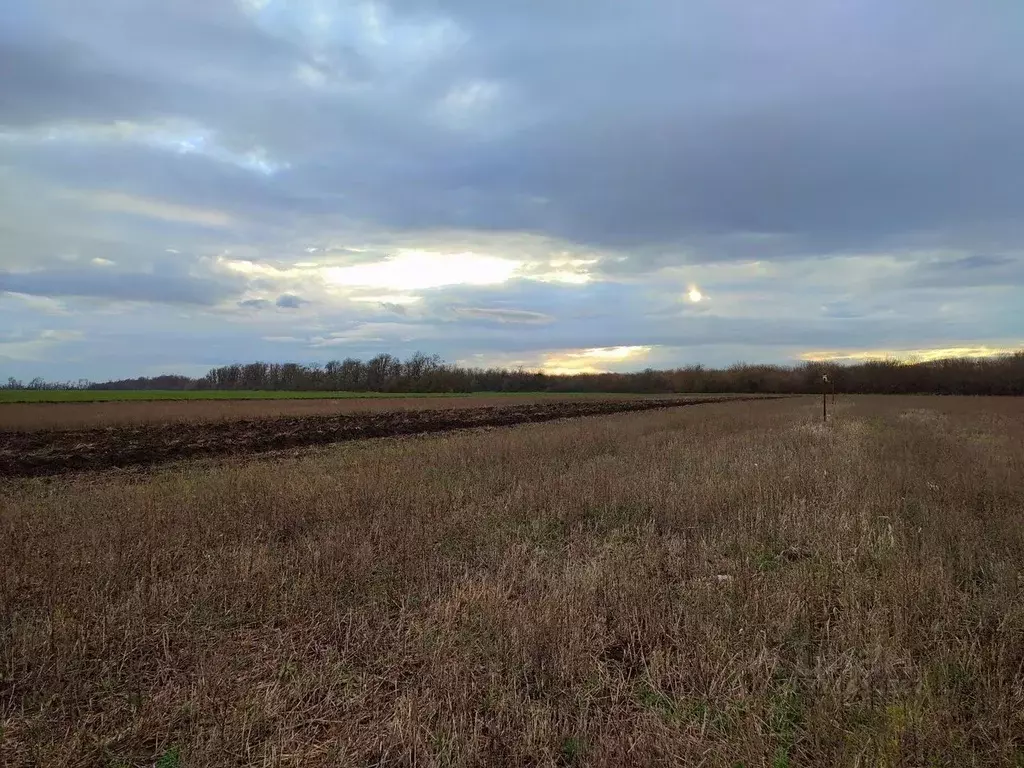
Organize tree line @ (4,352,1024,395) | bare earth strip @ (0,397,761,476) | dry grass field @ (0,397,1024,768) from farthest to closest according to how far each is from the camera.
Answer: tree line @ (4,352,1024,395)
bare earth strip @ (0,397,761,476)
dry grass field @ (0,397,1024,768)

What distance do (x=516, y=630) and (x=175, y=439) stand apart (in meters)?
22.8

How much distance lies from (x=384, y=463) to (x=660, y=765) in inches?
457

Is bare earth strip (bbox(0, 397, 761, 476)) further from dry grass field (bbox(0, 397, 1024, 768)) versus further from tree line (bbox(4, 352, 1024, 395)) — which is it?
tree line (bbox(4, 352, 1024, 395))

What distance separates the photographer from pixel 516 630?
4.75 meters

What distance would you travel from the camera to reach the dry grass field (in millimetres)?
3541

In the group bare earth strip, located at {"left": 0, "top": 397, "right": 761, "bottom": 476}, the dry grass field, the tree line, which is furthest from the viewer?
the tree line

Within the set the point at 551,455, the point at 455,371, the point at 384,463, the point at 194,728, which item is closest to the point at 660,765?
the point at 194,728

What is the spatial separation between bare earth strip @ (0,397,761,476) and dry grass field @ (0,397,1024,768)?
8906 mm

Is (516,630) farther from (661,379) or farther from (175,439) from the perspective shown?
(661,379)

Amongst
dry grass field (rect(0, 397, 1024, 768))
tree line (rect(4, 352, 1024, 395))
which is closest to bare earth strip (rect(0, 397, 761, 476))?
dry grass field (rect(0, 397, 1024, 768))

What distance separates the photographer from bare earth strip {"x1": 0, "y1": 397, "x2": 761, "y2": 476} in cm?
1764

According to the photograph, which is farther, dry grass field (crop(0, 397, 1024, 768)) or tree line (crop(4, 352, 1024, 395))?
tree line (crop(4, 352, 1024, 395))

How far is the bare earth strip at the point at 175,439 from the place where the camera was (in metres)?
17.6

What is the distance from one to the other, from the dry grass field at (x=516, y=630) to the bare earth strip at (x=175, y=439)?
29.2 ft
